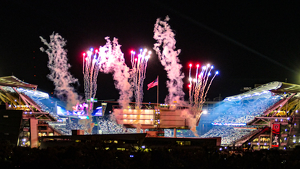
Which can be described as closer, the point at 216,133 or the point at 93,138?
the point at 93,138

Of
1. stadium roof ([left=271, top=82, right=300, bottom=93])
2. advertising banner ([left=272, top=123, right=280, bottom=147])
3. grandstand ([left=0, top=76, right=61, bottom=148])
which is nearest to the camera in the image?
grandstand ([left=0, top=76, right=61, bottom=148])

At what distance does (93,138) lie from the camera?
69500 mm

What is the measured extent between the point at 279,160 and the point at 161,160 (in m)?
18.9

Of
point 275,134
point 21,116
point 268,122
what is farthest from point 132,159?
point 268,122

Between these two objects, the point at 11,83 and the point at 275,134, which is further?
the point at 11,83

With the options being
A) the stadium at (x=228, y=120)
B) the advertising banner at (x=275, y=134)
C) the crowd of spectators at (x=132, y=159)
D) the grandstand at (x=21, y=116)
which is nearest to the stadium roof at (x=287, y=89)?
the stadium at (x=228, y=120)

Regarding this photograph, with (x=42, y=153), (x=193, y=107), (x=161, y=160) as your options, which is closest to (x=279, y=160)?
(x=161, y=160)

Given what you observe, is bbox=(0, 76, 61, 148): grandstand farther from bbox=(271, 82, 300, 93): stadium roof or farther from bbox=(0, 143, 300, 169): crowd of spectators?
bbox=(271, 82, 300, 93): stadium roof

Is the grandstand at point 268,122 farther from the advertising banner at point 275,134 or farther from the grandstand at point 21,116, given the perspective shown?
the grandstand at point 21,116

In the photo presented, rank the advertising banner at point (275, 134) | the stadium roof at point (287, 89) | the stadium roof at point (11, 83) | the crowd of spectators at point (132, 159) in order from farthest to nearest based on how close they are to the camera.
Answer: the advertising banner at point (275, 134), the stadium roof at point (11, 83), the stadium roof at point (287, 89), the crowd of spectators at point (132, 159)

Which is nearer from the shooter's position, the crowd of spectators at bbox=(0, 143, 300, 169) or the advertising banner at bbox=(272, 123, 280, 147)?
the crowd of spectators at bbox=(0, 143, 300, 169)

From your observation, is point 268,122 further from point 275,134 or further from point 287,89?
point 287,89

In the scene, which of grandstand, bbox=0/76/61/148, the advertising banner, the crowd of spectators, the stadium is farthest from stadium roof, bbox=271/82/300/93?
grandstand, bbox=0/76/61/148

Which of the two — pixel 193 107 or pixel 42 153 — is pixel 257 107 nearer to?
pixel 193 107
